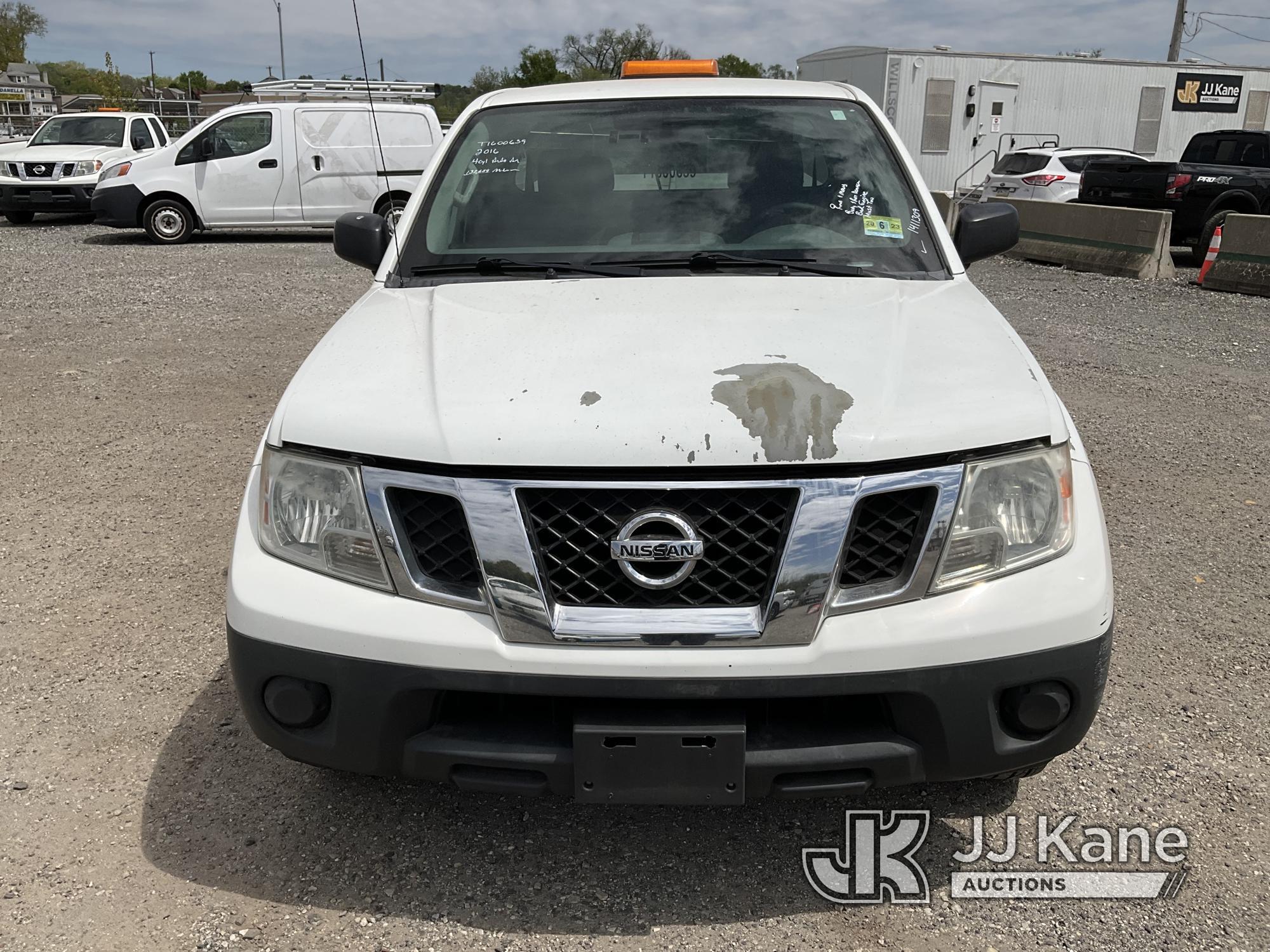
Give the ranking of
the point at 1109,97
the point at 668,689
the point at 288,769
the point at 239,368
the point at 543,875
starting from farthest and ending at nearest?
the point at 1109,97, the point at 239,368, the point at 288,769, the point at 543,875, the point at 668,689

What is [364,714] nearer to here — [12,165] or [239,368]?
[239,368]

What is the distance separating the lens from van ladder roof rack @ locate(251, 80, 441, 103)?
52.3 ft

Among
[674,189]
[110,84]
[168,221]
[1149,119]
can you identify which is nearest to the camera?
[674,189]

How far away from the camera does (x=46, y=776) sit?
293 cm

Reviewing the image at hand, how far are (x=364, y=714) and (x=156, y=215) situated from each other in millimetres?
15328

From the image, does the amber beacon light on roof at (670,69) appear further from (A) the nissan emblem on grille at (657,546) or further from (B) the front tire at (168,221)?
(B) the front tire at (168,221)

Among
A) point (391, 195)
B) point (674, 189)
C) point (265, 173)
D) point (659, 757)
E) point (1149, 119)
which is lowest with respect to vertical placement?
point (659, 757)

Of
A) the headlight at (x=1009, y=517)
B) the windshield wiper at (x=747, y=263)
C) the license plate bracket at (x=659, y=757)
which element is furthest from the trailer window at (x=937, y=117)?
the license plate bracket at (x=659, y=757)

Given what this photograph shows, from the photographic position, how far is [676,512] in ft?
7.00

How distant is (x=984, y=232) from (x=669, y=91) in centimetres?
117

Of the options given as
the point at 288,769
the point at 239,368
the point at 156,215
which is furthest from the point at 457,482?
Result: the point at 156,215

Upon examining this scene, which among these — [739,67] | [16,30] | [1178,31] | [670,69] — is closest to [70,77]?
[16,30]

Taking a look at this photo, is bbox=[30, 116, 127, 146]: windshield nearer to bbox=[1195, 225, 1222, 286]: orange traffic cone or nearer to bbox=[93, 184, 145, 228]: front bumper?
bbox=[93, 184, 145, 228]: front bumper

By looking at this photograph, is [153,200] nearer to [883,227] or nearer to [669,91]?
[669,91]
